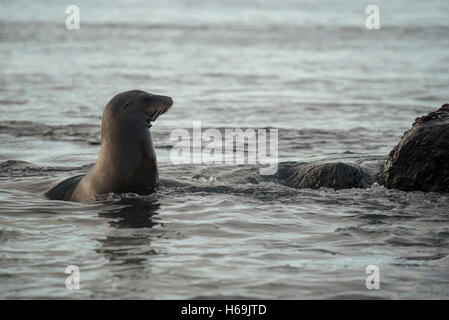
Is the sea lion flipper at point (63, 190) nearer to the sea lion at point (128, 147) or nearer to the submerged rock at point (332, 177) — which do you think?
the sea lion at point (128, 147)

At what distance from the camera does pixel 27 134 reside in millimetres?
12023

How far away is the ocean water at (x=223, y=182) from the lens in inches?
205

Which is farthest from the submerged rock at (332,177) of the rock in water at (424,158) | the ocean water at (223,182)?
the rock in water at (424,158)

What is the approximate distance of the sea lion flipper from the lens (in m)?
7.76

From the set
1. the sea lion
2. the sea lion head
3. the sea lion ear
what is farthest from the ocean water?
the sea lion ear

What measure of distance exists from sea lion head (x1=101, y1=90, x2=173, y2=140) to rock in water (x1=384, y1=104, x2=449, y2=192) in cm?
255

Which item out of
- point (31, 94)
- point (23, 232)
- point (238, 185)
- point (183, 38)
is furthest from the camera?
point (183, 38)

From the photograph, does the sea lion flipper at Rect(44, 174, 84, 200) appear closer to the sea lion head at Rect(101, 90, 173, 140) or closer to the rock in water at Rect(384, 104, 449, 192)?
the sea lion head at Rect(101, 90, 173, 140)

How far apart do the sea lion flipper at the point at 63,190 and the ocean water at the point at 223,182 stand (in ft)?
0.76

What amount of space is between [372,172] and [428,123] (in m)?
1.01
